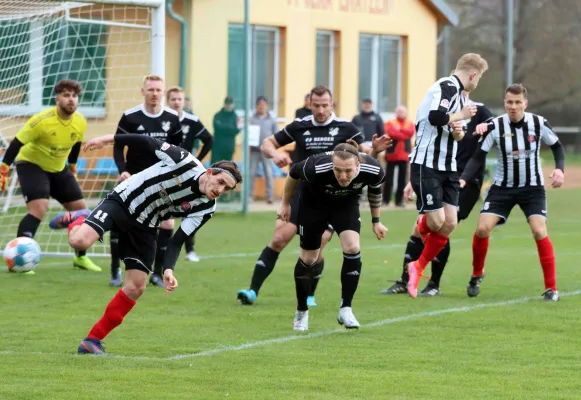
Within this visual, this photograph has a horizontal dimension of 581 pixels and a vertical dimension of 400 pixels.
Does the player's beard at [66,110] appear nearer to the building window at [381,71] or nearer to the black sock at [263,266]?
the black sock at [263,266]

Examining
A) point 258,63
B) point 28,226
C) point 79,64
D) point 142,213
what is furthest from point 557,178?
point 258,63

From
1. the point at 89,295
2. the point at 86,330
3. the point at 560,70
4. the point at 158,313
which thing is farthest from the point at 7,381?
the point at 560,70

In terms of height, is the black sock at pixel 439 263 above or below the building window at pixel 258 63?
below

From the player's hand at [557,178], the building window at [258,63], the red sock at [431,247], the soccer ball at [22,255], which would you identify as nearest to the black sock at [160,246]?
the soccer ball at [22,255]

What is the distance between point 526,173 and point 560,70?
39625 mm

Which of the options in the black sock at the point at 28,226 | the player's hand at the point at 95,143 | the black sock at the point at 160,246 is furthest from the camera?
the black sock at the point at 28,226

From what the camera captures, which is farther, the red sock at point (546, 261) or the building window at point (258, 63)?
the building window at point (258, 63)

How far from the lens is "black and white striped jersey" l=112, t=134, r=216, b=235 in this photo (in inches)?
305

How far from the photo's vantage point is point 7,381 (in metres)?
6.78

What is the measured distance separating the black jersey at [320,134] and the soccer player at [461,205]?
864 millimetres

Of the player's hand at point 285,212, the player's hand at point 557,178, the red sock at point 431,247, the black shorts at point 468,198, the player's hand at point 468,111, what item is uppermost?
the player's hand at point 468,111

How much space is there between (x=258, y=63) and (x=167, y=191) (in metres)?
16.4

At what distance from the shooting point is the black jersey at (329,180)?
27.7 feet

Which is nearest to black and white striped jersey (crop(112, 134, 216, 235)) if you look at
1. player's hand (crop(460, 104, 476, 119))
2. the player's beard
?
player's hand (crop(460, 104, 476, 119))
